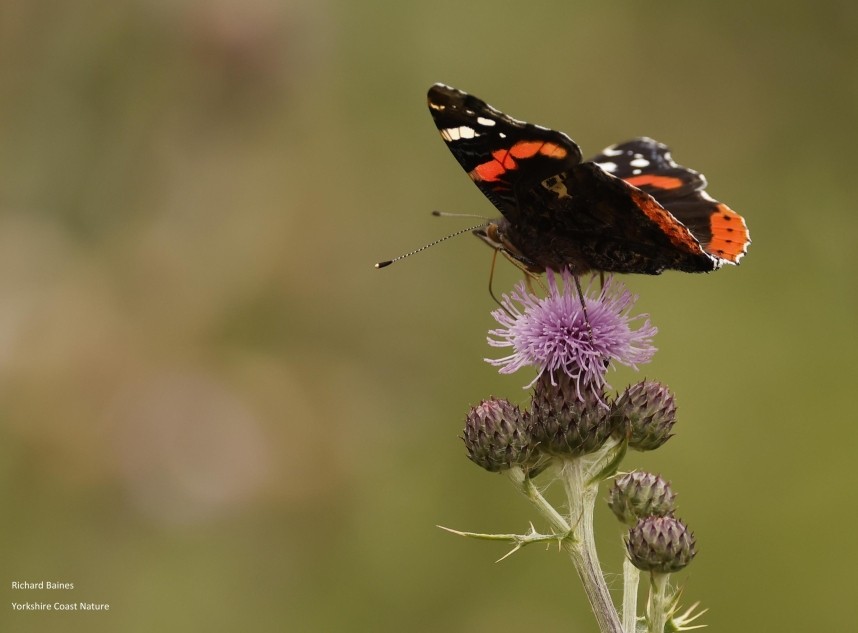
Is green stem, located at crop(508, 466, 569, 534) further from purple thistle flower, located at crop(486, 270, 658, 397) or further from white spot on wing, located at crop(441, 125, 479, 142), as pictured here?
white spot on wing, located at crop(441, 125, 479, 142)

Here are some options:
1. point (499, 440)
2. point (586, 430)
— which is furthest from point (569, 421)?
point (499, 440)

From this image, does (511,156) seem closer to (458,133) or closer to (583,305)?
(458,133)

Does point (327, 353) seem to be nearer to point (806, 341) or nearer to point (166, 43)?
point (166, 43)

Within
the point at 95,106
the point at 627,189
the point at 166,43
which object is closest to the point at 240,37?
the point at 166,43

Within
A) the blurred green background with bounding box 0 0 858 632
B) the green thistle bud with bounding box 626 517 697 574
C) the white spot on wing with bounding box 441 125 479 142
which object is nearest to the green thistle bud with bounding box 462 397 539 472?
the green thistle bud with bounding box 626 517 697 574

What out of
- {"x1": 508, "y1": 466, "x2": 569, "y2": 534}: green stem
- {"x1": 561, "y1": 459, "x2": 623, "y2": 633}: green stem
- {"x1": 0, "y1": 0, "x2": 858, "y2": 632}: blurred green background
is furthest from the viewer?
{"x1": 0, "y1": 0, "x2": 858, "y2": 632}: blurred green background

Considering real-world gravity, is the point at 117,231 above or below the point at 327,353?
above
